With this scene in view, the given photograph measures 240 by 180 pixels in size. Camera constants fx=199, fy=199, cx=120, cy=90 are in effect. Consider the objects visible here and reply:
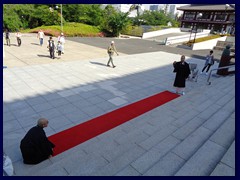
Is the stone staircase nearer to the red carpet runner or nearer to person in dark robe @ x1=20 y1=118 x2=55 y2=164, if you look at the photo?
person in dark robe @ x1=20 y1=118 x2=55 y2=164

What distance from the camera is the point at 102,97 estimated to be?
8.62m

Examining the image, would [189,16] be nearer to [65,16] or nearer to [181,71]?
[65,16]

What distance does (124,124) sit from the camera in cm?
625

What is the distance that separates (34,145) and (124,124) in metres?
2.76

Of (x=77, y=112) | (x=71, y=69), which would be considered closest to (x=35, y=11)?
(x=71, y=69)

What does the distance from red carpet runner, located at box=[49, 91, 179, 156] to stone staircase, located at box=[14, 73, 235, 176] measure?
1.15ft

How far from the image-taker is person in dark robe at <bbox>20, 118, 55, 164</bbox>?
4320mm

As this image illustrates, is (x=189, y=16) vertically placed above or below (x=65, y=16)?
above

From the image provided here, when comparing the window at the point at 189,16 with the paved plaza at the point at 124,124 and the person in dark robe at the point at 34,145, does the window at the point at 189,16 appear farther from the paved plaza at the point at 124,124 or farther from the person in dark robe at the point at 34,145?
the person in dark robe at the point at 34,145

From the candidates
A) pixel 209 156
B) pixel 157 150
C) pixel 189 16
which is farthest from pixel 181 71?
pixel 189 16

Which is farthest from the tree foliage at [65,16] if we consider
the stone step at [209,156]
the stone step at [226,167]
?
the stone step at [226,167]

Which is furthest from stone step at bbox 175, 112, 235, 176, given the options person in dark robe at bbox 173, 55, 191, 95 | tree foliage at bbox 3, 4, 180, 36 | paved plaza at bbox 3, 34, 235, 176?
tree foliage at bbox 3, 4, 180, 36
